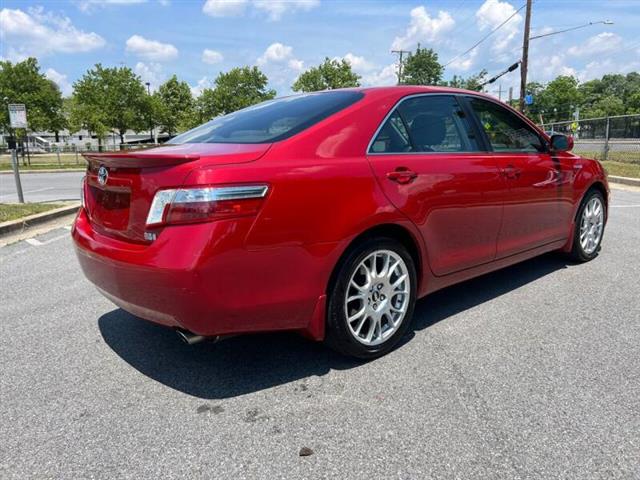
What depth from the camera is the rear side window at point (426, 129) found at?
124 inches

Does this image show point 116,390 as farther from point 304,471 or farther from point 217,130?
point 217,130

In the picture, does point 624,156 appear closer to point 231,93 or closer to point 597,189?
point 597,189

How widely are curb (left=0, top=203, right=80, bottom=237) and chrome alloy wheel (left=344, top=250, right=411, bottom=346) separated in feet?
20.4

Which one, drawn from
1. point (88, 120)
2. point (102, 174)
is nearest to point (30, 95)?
point (88, 120)

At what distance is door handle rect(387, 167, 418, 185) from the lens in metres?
3.02

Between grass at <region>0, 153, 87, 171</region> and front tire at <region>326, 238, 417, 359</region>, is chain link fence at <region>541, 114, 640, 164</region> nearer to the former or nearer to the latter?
front tire at <region>326, 238, 417, 359</region>

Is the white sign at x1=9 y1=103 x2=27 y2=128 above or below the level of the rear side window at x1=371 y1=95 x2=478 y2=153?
above

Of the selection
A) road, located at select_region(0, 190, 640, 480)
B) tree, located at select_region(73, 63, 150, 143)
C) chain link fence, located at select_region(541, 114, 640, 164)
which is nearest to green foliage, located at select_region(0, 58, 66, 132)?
tree, located at select_region(73, 63, 150, 143)

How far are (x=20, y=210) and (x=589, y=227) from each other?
8.34m

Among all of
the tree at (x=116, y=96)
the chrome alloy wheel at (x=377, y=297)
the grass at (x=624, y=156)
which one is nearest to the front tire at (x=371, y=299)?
the chrome alloy wheel at (x=377, y=297)

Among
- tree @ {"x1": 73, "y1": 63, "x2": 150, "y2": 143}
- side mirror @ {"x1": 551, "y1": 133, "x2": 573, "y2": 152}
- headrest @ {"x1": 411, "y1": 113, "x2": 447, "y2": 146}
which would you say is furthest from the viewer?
tree @ {"x1": 73, "y1": 63, "x2": 150, "y2": 143}

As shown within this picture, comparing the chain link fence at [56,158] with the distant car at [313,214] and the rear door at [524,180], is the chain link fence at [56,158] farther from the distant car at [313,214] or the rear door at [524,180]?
the distant car at [313,214]

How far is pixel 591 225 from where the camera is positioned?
520 centimetres

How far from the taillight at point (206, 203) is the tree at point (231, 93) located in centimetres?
5055
